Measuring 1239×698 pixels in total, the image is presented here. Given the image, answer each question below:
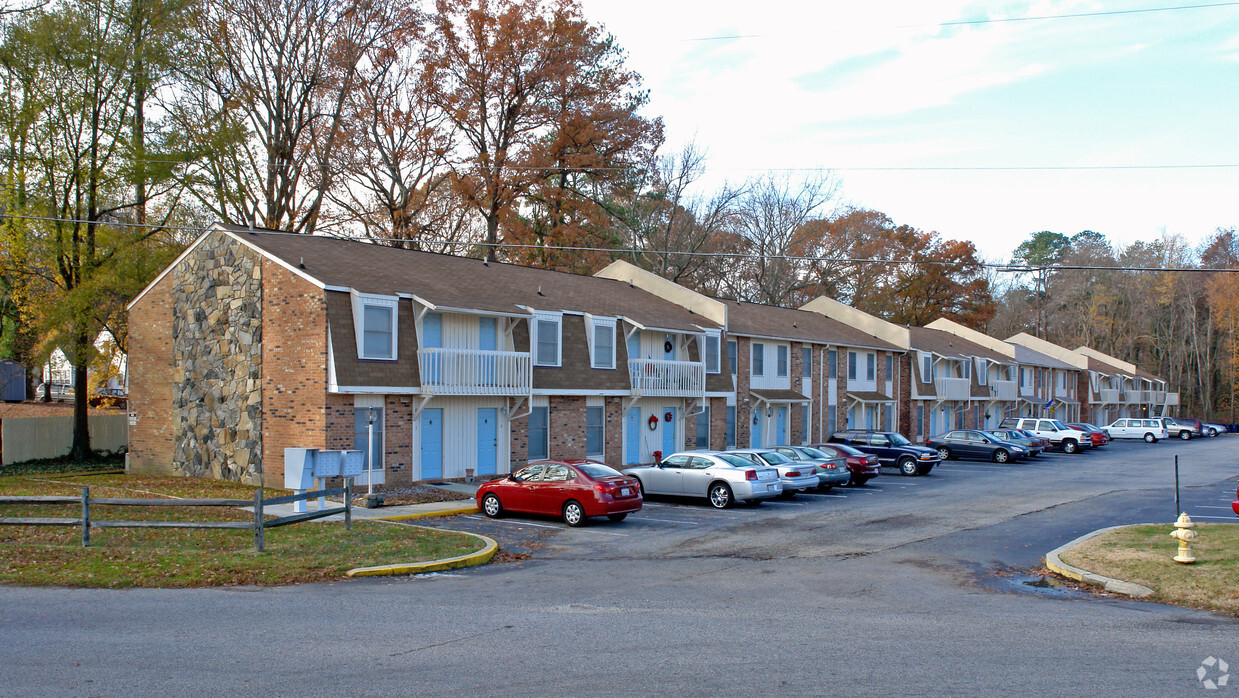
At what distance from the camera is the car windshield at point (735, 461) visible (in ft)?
75.7

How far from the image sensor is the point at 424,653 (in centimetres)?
873

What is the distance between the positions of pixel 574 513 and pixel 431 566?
18.8 feet

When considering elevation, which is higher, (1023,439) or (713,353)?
(713,353)

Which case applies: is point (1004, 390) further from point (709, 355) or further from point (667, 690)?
point (667, 690)

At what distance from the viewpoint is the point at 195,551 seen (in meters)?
14.6

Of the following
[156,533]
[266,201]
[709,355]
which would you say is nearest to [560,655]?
[156,533]

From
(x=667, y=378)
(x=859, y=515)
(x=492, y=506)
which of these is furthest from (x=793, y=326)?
(x=492, y=506)

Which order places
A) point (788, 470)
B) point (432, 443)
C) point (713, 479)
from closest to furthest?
point (713, 479) → point (788, 470) → point (432, 443)

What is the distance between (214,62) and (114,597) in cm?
3206

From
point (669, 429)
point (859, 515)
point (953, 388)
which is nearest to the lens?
point (859, 515)

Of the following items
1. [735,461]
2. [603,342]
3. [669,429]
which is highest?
[603,342]

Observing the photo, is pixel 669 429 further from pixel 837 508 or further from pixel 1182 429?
pixel 1182 429

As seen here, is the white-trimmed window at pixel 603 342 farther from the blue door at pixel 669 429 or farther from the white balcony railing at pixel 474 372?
the blue door at pixel 669 429

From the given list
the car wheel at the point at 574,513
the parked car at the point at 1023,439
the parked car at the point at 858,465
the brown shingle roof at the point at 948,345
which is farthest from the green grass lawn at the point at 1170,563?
the brown shingle roof at the point at 948,345
